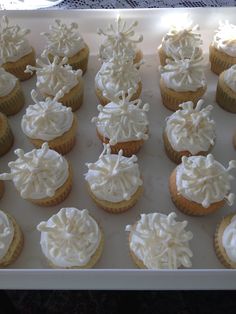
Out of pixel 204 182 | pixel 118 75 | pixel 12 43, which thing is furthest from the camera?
pixel 12 43

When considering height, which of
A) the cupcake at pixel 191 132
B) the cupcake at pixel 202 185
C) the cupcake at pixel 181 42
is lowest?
the cupcake at pixel 202 185

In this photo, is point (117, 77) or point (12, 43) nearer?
point (117, 77)

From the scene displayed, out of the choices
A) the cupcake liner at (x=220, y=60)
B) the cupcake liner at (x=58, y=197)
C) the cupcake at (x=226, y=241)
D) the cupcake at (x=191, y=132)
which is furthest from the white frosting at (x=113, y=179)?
the cupcake liner at (x=220, y=60)

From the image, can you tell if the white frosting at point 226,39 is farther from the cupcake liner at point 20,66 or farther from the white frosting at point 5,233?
the white frosting at point 5,233

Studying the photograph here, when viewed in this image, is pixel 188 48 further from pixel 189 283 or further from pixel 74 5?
pixel 189 283

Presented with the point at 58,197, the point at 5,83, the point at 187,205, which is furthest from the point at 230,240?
the point at 5,83

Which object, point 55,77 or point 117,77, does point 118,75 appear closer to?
point 117,77
